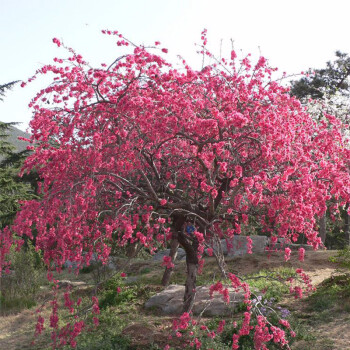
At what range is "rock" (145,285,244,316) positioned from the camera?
9000 mm

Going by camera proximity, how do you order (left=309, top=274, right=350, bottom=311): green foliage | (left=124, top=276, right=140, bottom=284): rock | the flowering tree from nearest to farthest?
the flowering tree, (left=309, top=274, right=350, bottom=311): green foliage, (left=124, top=276, right=140, bottom=284): rock

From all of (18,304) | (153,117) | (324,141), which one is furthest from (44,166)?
(18,304)

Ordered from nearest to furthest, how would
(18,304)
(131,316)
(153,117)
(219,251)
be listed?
(219,251) → (153,117) → (131,316) → (18,304)

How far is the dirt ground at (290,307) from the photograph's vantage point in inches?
289

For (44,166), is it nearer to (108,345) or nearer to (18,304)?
(108,345)

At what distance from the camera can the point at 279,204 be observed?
6285mm

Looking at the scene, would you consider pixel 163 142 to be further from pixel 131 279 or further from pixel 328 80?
pixel 328 80

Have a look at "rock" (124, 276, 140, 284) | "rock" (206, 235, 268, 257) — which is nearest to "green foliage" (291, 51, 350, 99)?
"rock" (206, 235, 268, 257)

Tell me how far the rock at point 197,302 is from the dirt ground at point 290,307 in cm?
134

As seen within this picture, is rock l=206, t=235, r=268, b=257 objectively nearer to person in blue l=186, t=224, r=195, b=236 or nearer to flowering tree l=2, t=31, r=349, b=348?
person in blue l=186, t=224, r=195, b=236

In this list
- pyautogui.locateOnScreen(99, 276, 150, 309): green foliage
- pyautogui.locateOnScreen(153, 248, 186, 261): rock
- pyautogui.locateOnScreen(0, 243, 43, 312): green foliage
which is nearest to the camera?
pyautogui.locateOnScreen(99, 276, 150, 309): green foliage

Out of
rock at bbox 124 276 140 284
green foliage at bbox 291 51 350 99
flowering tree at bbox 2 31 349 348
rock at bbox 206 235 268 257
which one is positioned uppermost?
green foliage at bbox 291 51 350 99

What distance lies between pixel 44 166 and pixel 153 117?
2.25 metres

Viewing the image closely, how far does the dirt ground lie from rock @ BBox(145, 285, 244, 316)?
1341mm
